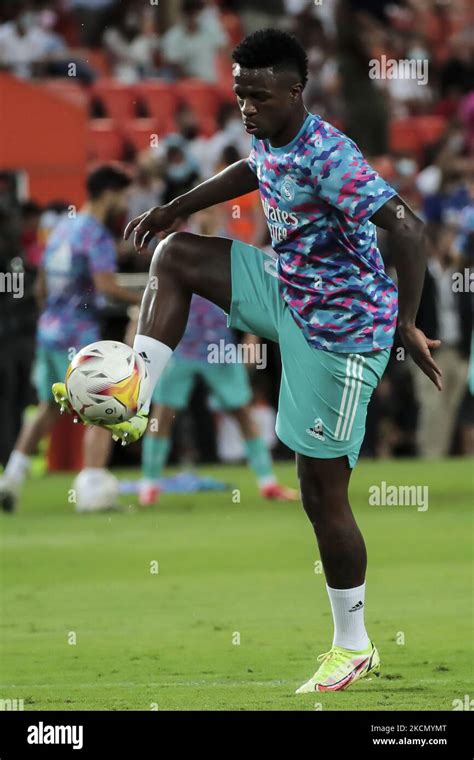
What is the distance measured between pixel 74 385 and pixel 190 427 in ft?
37.7

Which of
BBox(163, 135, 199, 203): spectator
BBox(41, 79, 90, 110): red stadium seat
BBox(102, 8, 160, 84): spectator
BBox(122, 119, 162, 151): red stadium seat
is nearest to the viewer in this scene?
BBox(163, 135, 199, 203): spectator

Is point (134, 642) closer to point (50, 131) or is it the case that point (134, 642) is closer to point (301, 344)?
point (301, 344)

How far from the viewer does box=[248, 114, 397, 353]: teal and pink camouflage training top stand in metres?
6.43

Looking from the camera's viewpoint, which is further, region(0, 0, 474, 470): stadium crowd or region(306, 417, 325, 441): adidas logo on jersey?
region(0, 0, 474, 470): stadium crowd

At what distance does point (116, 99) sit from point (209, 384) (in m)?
8.08

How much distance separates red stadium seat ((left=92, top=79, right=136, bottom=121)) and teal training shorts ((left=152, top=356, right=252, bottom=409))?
7601mm

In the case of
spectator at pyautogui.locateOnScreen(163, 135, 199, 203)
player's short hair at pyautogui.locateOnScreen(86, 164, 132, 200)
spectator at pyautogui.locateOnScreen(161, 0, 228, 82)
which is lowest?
player's short hair at pyautogui.locateOnScreen(86, 164, 132, 200)

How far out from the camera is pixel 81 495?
13.7 metres

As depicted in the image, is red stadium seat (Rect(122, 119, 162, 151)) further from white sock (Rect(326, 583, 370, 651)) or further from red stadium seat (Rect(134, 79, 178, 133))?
white sock (Rect(326, 583, 370, 651))

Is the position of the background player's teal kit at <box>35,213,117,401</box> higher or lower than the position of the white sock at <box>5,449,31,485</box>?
higher

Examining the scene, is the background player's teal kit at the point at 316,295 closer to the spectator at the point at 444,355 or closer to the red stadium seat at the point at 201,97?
the spectator at the point at 444,355

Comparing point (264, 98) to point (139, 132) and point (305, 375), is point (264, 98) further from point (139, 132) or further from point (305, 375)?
point (139, 132)

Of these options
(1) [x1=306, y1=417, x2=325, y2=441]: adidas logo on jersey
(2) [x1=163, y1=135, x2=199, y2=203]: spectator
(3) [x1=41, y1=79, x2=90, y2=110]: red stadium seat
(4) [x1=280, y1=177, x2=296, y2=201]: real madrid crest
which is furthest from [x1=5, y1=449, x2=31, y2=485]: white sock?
(4) [x1=280, y1=177, x2=296, y2=201]: real madrid crest

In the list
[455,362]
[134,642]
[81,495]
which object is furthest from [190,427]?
[134,642]
